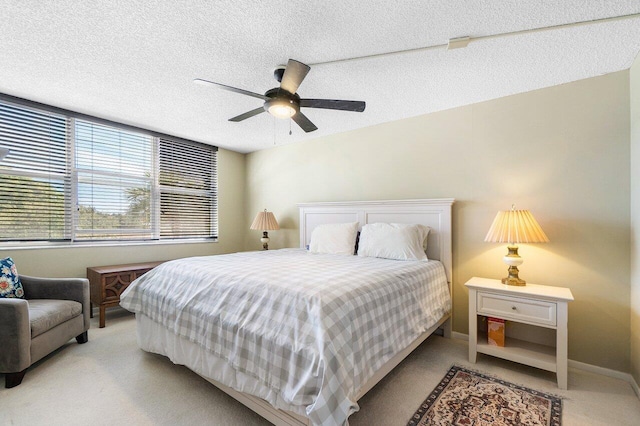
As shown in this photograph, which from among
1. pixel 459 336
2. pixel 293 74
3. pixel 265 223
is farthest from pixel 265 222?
pixel 459 336

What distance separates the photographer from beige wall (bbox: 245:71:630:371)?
86.0 inches

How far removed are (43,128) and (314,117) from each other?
3.00 meters

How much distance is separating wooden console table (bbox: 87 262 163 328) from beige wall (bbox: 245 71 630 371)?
3078 millimetres

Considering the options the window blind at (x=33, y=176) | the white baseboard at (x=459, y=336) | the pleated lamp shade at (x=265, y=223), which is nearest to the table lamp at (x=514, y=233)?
the white baseboard at (x=459, y=336)

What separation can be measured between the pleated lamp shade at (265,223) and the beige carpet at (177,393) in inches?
84.0

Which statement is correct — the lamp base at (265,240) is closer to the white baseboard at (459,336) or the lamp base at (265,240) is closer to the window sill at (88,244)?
the window sill at (88,244)

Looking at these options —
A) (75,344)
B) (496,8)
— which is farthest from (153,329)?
(496,8)

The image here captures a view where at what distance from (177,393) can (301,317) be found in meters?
1.21

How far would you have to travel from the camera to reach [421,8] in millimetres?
1596

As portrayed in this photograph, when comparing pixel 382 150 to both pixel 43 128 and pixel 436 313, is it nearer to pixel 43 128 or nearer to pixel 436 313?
pixel 436 313

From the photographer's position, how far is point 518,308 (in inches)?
84.3

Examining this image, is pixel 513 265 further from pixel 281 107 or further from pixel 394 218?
pixel 281 107

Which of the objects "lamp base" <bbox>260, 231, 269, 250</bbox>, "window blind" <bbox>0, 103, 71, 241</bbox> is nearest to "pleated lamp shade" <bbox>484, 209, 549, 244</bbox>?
"lamp base" <bbox>260, 231, 269, 250</bbox>

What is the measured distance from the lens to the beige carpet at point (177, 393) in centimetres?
166
